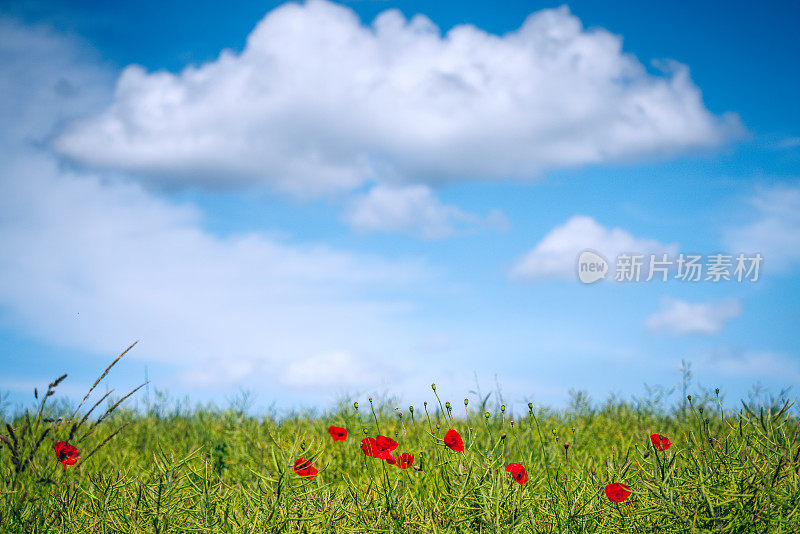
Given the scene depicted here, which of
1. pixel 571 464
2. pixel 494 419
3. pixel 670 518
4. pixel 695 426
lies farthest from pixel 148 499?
pixel 695 426

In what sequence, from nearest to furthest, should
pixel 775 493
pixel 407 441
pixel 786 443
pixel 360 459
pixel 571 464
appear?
pixel 775 493
pixel 786 443
pixel 571 464
pixel 360 459
pixel 407 441

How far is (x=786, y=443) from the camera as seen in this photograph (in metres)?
2.70

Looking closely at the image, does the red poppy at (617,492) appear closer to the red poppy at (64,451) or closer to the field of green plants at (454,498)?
the field of green plants at (454,498)

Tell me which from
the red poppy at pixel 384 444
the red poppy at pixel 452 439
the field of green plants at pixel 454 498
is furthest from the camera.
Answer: the red poppy at pixel 384 444

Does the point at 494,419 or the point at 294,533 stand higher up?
the point at 494,419

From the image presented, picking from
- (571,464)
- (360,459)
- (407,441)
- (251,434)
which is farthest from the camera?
(251,434)

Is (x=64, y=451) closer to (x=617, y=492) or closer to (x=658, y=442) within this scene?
(x=617, y=492)

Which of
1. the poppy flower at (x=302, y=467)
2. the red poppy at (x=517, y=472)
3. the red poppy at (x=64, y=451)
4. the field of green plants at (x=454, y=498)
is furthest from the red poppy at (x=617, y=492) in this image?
the red poppy at (x=64, y=451)

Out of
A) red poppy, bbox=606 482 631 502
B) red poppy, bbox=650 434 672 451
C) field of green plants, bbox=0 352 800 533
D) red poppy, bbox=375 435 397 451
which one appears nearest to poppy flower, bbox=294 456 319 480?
field of green plants, bbox=0 352 800 533

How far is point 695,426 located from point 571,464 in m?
2.11

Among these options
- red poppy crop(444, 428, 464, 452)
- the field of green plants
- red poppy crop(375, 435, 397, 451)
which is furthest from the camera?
red poppy crop(375, 435, 397, 451)

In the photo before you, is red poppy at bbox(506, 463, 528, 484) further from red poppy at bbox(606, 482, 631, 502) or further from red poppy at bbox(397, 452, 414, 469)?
red poppy at bbox(397, 452, 414, 469)

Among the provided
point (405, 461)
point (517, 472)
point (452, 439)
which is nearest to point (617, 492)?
point (517, 472)

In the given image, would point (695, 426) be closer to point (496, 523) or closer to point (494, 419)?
point (494, 419)
